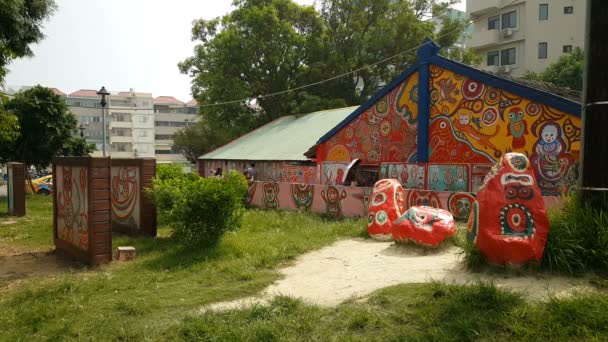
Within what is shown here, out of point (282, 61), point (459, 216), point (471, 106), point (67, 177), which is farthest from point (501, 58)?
point (67, 177)

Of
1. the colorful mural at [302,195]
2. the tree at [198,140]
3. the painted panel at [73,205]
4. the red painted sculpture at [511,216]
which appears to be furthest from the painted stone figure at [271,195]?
the tree at [198,140]

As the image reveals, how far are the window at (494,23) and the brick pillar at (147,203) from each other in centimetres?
3714

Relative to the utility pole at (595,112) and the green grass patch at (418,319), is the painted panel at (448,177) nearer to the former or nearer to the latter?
the utility pole at (595,112)

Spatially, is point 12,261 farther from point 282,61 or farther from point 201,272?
point 282,61

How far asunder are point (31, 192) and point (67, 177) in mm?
18496

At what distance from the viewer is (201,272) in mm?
7180

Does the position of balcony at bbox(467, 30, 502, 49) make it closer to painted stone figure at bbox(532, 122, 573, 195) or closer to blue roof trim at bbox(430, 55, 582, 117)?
blue roof trim at bbox(430, 55, 582, 117)

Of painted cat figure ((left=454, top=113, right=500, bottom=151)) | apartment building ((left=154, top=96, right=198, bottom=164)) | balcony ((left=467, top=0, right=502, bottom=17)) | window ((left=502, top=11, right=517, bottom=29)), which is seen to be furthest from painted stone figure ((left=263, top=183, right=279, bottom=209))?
apartment building ((left=154, top=96, right=198, bottom=164))

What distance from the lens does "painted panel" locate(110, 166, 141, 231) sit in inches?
427

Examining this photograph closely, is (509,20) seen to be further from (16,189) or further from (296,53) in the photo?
(16,189)

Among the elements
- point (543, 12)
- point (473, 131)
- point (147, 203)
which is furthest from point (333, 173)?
point (543, 12)

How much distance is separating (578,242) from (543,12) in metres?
38.3

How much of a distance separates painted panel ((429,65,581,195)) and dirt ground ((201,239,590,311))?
16.4 ft

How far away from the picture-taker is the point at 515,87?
1217cm
